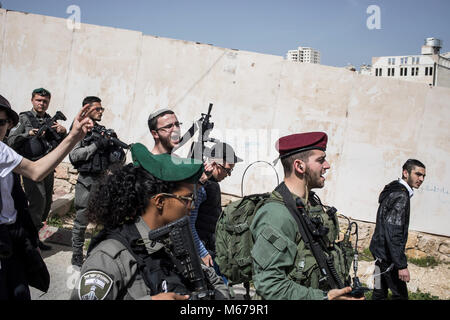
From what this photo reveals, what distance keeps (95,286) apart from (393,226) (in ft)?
11.5

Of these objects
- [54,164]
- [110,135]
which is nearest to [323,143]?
[54,164]

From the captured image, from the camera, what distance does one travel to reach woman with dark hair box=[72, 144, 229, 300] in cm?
157

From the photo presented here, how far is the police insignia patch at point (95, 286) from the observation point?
153 cm

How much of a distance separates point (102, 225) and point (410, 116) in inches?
247

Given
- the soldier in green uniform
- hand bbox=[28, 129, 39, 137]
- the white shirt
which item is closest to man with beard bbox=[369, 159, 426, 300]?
the soldier in green uniform

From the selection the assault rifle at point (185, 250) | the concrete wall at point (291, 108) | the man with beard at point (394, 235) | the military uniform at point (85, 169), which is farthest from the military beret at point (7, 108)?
the concrete wall at point (291, 108)

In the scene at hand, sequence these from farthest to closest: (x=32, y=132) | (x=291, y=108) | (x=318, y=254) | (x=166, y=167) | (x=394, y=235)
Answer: (x=291, y=108)
(x=32, y=132)
(x=394, y=235)
(x=318, y=254)
(x=166, y=167)

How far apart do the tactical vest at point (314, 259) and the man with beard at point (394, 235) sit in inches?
76.5

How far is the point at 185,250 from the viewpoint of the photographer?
1.75 metres

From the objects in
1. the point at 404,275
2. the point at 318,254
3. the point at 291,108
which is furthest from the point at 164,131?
the point at 291,108

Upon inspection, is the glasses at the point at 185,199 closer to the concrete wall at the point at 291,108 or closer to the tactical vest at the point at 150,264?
the tactical vest at the point at 150,264

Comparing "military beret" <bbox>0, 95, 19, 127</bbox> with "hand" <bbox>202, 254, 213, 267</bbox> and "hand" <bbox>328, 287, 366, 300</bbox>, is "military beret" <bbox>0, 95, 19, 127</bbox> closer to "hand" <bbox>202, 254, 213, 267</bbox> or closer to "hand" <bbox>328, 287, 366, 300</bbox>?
"hand" <bbox>202, 254, 213, 267</bbox>

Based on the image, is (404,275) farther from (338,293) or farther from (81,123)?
(81,123)
